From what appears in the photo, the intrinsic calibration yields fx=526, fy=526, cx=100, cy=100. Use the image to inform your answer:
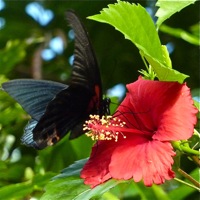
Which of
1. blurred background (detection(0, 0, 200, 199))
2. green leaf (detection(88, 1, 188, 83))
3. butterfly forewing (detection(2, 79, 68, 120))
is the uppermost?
green leaf (detection(88, 1, 188, 83))

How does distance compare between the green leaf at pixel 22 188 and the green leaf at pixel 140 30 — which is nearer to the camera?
the green leaf at pixel 140 30

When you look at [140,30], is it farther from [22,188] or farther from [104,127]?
[22,188]

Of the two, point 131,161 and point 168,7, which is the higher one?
point 168,7

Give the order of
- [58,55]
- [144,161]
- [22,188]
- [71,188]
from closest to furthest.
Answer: [144,161]
[71,188]
[22,188]
[58,55]

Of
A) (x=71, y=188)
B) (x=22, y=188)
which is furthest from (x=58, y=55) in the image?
(x=71, y=188)

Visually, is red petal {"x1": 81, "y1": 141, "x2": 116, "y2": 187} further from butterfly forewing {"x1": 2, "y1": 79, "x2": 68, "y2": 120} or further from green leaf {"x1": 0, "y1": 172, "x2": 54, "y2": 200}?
green leaf {"x1": 0, "y1": 172, "x2": 54, "y2": 200}

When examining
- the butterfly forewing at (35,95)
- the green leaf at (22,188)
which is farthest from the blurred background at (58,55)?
the butterfly forewing at (35,95)

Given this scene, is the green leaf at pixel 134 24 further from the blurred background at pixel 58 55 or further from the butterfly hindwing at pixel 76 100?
the blurred background at pixel 58 55

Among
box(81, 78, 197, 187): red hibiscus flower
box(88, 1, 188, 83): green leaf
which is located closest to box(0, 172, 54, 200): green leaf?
box(81, 78, 197, 187): red hibiscus flower
